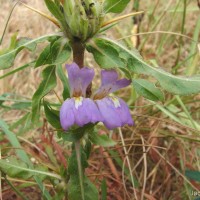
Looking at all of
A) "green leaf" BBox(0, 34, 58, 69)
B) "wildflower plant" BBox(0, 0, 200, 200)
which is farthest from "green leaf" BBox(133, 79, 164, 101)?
"green leaf" BBox(0, 34, 58, 69)

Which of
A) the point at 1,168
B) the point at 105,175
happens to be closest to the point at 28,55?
the point at 105,175

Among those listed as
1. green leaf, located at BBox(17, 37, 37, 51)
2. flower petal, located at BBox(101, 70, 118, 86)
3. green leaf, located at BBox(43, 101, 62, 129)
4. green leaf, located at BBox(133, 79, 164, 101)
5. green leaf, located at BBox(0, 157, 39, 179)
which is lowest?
green leaf, located at BBox(0, 157, 39, 179)

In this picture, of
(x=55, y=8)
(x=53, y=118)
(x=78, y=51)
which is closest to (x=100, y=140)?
(x=53, y=118)

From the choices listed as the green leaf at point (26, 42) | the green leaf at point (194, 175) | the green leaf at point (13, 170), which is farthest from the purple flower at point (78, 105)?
the green leaf at point (194, 175)

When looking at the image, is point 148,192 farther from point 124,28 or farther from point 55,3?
point 124,28

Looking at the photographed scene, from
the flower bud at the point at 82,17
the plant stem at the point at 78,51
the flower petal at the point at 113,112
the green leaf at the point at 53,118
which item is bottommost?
the green leaf at the point at 53,118

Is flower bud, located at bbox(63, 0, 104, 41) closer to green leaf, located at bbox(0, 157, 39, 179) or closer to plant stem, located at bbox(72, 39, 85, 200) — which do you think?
plant stem, located at bbox(72, 39, 85, 200)

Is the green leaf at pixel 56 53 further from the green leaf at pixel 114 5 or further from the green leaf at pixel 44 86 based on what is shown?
the green leaf at pixel 114 5
